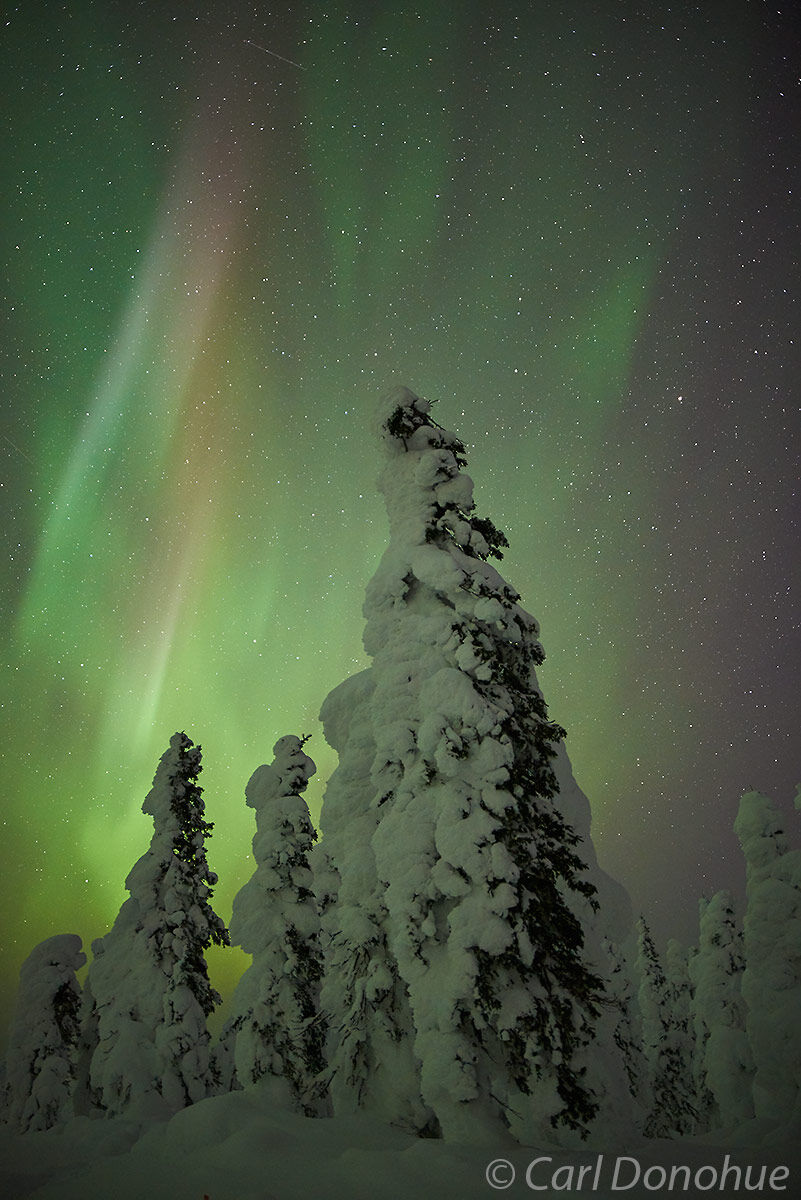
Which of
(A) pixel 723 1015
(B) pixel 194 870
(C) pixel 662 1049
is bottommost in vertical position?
(C) pixel 662 1049

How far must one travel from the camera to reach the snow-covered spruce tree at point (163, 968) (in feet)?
65.3

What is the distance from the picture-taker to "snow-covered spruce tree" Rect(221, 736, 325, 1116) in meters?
17.7

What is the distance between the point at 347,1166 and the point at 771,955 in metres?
21.6

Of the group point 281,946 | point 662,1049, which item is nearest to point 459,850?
point 281,946

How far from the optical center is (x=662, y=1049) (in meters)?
37.0

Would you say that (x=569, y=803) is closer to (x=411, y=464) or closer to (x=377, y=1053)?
(x=377, y=1053)

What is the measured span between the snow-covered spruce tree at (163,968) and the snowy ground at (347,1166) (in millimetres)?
11657

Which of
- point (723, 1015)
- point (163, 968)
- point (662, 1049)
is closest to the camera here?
point (163, 968)

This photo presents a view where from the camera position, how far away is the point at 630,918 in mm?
13016

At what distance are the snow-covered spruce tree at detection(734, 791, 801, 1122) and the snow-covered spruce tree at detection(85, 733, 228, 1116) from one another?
19.2m

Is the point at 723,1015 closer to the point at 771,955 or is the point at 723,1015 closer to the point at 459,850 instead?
the point at 771,955

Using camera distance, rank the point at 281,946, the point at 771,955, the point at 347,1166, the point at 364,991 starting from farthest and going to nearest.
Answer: the point at 771,955, the point at 281,946, the point at 364,991, the point at 347,1166

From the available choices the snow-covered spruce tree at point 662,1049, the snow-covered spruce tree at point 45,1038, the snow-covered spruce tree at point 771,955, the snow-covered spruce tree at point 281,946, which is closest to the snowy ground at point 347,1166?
the snow-covered spruce tree at point 281,946

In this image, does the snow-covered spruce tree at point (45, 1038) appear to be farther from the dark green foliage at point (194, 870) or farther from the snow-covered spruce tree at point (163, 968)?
the dark green foliage at point (194, 870)
